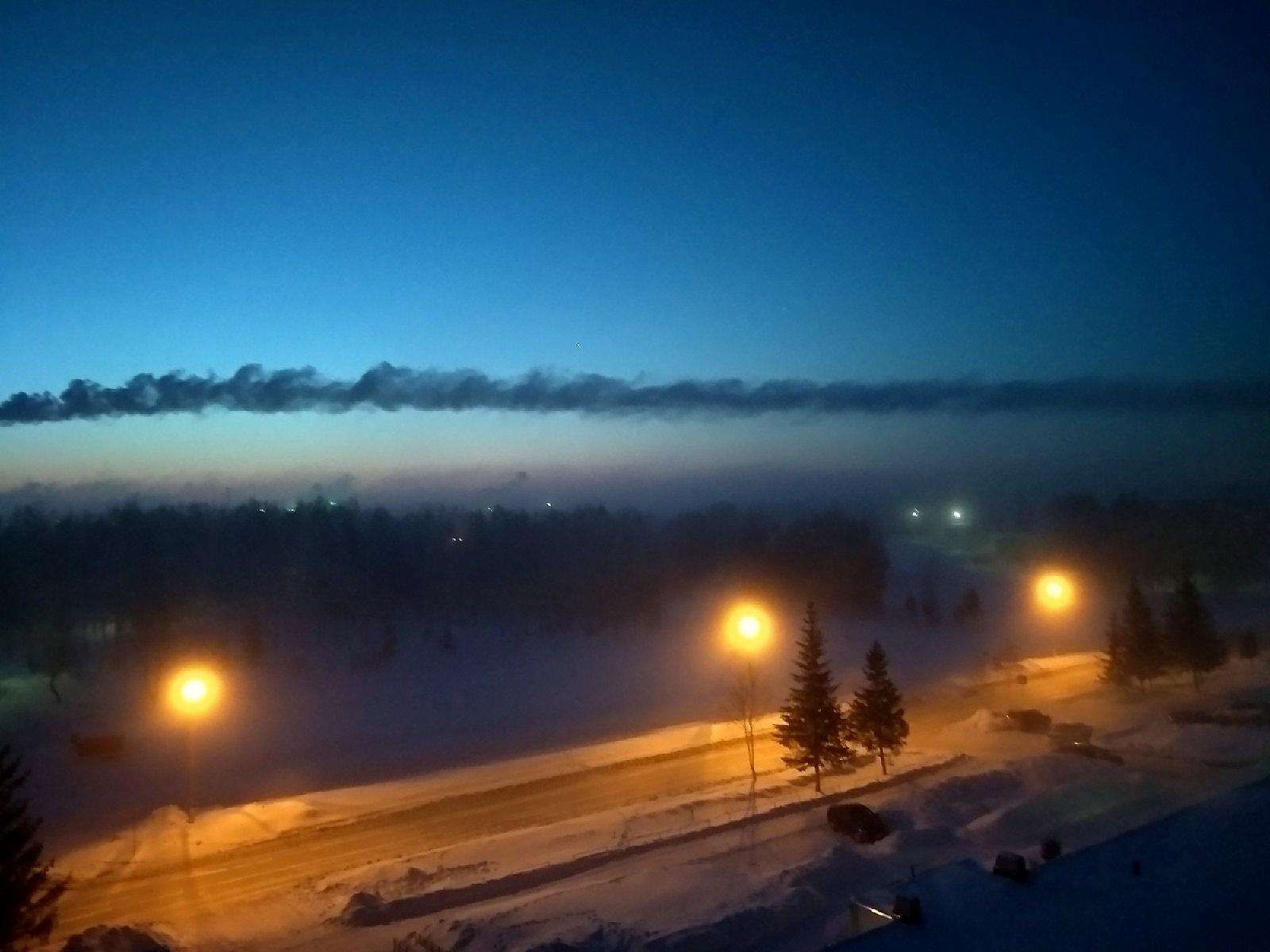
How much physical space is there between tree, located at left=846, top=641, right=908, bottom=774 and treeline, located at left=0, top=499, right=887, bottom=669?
26007 millimetres

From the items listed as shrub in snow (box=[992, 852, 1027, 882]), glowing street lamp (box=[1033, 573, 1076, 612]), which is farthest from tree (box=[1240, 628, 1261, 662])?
shrub in snow (box=[992, 852, 1027, 882])

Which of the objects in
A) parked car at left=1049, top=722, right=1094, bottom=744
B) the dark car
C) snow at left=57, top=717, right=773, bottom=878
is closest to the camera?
the dark car

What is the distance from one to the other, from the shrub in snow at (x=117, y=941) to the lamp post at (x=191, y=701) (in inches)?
315

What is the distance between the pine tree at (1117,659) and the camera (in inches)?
1191

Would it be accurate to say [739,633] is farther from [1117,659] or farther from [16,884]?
[16,884]

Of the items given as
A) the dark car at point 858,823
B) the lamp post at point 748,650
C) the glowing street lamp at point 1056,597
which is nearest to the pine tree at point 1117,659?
the lamp post at point 748,650

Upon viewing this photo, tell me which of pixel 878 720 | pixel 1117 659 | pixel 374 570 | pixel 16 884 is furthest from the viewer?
pixel 374 570

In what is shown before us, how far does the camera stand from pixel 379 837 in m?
18.9

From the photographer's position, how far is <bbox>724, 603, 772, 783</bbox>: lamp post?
78.2ft

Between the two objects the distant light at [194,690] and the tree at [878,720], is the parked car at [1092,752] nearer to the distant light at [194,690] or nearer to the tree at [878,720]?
the tree at [878,720]

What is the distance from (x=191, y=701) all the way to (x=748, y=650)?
60.4 feet

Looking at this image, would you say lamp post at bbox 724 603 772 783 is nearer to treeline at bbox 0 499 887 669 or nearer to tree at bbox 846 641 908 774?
tree at bbox 846 641 908 774

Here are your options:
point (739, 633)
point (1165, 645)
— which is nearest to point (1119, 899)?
point (1165, 645)

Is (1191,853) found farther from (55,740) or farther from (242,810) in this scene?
(55,740)
